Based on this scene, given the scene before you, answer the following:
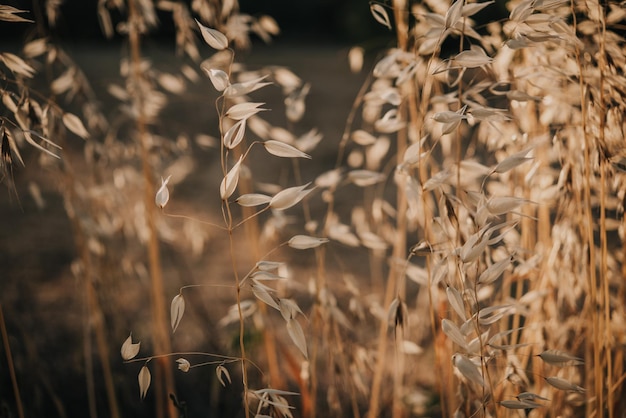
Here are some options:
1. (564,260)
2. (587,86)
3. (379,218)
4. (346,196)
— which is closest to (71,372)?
(379,218)

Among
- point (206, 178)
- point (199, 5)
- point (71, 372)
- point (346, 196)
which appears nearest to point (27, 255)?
point (71, 372)

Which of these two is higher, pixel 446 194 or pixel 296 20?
pixel 446 194

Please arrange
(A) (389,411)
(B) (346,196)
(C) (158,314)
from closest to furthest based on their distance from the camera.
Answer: (C) (158,314)
(A) (389,411)
(B) (346,196)

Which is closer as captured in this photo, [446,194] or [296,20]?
[446,194]

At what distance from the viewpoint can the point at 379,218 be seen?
2.78 ft

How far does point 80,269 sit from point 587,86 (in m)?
0.78

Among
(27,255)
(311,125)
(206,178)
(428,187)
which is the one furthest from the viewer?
(311,125)

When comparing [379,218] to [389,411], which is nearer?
[379,218]

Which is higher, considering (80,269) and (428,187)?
(428,187)

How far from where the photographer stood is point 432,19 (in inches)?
20.3

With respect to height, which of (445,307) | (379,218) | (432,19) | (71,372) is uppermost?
(432,19)

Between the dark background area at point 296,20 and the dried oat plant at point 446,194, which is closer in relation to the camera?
the dried oat plant at point 446,194

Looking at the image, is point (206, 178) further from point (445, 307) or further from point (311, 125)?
point (445, 307)

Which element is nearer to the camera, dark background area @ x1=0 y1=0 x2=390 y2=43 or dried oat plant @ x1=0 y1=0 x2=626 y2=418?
dried oat plant @ x1=0 y1=0 x2=626 y2=418
